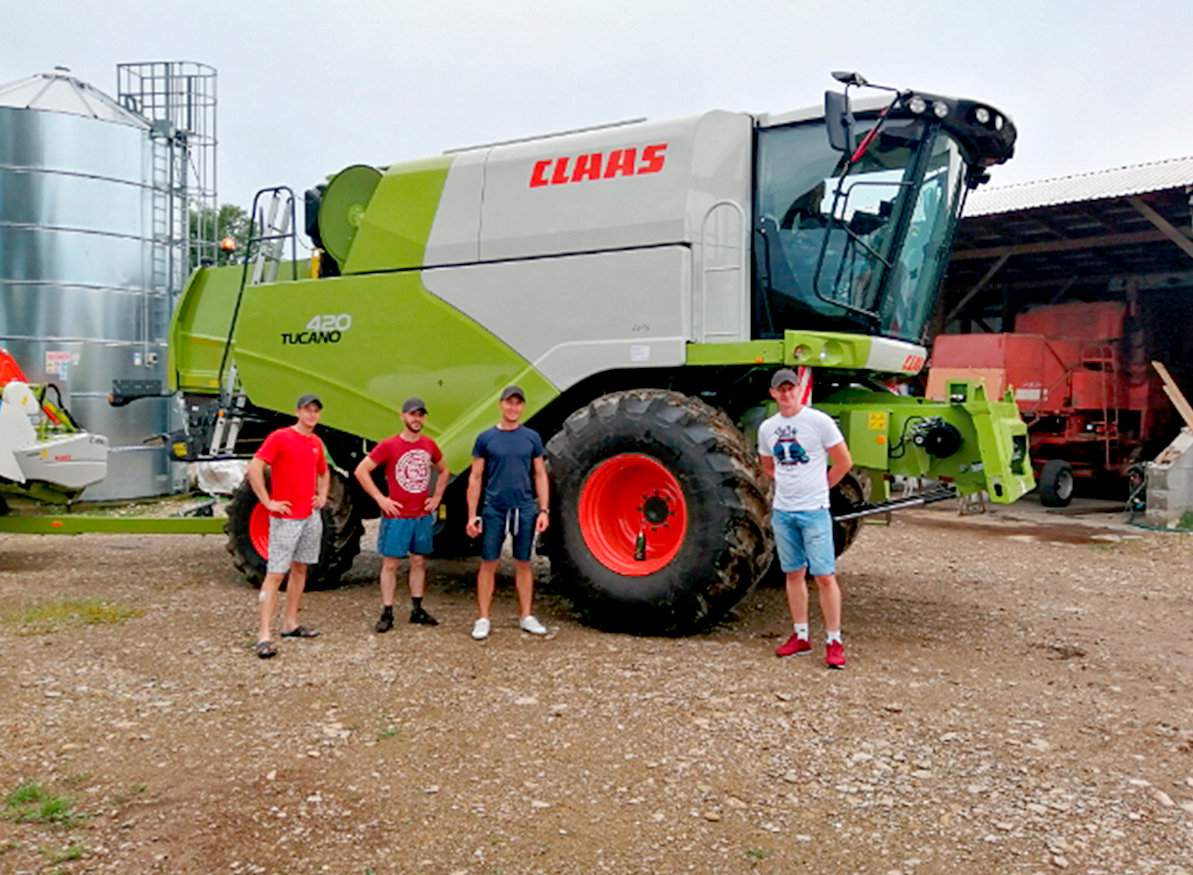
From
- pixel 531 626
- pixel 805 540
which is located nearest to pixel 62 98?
pixel 531 626

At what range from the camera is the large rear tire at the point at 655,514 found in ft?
19.1

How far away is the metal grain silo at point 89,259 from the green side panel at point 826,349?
1087 cm

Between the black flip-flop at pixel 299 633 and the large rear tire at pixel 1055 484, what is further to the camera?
the large rear tire at pixel 1055 484

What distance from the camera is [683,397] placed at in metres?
6.20

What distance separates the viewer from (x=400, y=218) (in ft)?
24.8

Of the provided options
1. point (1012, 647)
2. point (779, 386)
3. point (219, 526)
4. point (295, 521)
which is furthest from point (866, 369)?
point (219, 526)

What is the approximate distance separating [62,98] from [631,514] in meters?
12.0

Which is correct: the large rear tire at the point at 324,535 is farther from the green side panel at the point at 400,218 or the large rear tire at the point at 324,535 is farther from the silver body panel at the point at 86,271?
the silver body panel at the point at 86,271

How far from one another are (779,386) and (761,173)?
1.63 meters

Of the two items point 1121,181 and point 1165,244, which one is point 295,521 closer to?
point 1121,181

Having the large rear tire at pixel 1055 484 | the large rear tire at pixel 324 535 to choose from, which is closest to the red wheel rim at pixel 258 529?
the large rear tire at pixel 324 535

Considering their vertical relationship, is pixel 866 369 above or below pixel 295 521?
above

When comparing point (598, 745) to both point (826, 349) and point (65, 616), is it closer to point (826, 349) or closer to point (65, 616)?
point (826, 349)

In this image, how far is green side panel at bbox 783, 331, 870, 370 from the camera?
6078mm
